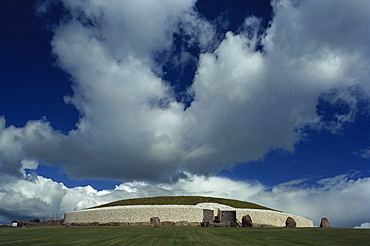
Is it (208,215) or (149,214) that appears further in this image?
(208,215)

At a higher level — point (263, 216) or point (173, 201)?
point (173, 201)

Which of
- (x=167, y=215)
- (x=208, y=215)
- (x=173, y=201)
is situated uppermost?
(x=173, y=201)

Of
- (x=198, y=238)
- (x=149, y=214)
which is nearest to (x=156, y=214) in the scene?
(x=149, y=214)

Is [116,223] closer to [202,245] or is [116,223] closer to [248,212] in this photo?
[248,212]

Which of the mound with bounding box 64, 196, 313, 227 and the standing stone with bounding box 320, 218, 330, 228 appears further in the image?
the mound with bounding box 64, 196, 313, 227

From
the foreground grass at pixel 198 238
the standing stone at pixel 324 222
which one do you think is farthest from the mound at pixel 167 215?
the foreground grass at pixel 198 238

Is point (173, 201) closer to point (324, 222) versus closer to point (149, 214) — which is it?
point (149, 214)

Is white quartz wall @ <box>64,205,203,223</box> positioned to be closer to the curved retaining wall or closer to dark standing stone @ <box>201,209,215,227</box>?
the curved retaining wall

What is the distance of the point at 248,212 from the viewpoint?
40250 millimetres

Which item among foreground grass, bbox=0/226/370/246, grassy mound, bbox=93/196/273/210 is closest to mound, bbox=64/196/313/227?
grassy mound, bbox=93/196/273/210

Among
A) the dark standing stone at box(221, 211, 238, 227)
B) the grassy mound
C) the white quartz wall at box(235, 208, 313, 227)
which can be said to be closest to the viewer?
the dark standing stone at box(221, 211, 238, 227)

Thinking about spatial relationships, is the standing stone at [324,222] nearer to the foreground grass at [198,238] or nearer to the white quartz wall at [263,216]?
the white quartz wall at [263,216]

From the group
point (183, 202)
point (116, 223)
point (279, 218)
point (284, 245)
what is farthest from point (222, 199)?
point (284, 245)

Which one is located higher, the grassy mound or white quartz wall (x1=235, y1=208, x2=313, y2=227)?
the grassy mound
